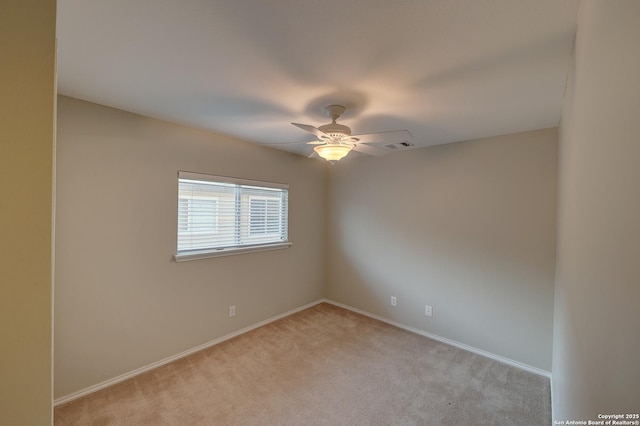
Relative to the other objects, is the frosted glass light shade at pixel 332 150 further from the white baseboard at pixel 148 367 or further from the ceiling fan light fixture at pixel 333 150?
the white baseboard at pixel 148 367

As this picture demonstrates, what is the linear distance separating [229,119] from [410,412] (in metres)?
2.80

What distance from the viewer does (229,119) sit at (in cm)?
239

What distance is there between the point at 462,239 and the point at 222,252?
8.73ft

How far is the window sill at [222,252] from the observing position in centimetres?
263

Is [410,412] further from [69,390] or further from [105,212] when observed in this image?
[105,212]

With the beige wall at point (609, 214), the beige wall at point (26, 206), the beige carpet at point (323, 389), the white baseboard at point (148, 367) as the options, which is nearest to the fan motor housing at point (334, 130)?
the beige wall at point (609, 214)

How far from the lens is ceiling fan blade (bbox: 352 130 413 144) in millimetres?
1968

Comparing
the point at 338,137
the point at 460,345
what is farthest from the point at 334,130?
the point at 460,345

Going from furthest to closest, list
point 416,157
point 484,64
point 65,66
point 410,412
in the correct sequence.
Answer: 1. point 416,157
2. point 410,412
3. point 65,66
4. point 484,64

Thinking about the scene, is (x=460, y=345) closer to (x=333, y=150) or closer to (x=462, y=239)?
(x=462, y=239)

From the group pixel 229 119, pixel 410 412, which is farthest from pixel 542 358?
pixel 229 119

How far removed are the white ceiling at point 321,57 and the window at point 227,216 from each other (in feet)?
2.77

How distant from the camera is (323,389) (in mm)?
2186

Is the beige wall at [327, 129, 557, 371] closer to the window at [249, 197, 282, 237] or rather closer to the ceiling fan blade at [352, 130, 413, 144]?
the window at [249, 197, 282, 237]
